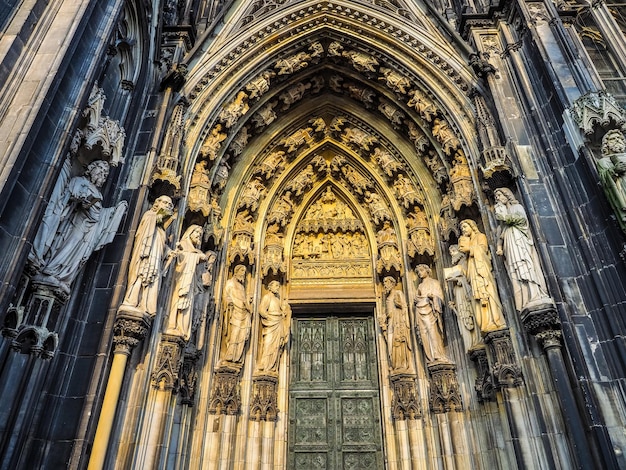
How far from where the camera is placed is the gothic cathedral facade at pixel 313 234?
14.7 feet

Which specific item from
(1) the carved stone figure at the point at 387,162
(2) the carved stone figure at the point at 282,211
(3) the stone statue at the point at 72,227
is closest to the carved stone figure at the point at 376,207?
(1) the carved stone figure at the point at 387,162

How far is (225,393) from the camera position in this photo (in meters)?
6.89

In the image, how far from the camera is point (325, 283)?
888 cm

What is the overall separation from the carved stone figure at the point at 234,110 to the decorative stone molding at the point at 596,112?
5187 mm

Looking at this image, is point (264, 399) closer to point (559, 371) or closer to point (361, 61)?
point (559, 371)

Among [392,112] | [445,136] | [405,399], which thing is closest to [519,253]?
[445,136]

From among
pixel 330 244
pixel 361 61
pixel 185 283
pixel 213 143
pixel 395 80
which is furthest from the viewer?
pixel 330 244

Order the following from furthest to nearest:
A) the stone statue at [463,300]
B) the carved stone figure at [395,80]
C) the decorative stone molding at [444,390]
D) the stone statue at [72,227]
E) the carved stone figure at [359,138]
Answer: the carved stone figure at [359,138] < the carved stone figure at [395,80] < the decorative stone molding at [444,390] < the stone statue at [463,300] < the stone statue at [72,227]

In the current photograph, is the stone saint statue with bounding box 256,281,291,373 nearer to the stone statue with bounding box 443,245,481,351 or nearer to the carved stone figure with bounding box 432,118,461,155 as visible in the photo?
the stone statue with bounding box 443,245,481,351

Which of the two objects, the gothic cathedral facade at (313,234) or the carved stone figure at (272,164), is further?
the carved stone figure at (272,164)

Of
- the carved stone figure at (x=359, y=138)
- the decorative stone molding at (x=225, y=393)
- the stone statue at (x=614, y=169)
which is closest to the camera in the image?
the stone statue at (x=614, y=169)

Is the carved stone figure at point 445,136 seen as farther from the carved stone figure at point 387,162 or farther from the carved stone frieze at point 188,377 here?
the carved stone frieze at point 188,377

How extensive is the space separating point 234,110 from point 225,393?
4716 millimetres

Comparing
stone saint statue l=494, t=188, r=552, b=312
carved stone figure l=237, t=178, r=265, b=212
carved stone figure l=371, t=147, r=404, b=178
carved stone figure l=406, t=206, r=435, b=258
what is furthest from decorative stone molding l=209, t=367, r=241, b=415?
carved stone figure l=371, t=147, r=404, b=178
